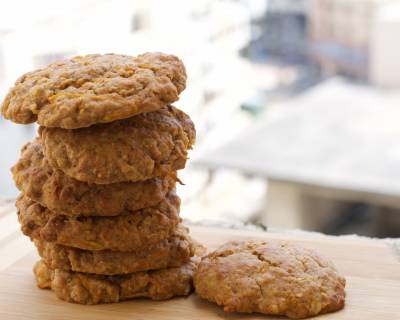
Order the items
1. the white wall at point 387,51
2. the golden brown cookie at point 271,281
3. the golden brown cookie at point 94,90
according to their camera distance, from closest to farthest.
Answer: the golden brown cookie at point 94,90 < the golden brown cookie at point 271,281 < the white wall at point 387,51

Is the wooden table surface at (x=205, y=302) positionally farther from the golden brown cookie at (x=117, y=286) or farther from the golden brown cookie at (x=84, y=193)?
the golden brown cookie at (x=84, y=193)

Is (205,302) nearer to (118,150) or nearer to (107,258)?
(107,258)

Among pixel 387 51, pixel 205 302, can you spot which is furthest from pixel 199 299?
pixel 387 51

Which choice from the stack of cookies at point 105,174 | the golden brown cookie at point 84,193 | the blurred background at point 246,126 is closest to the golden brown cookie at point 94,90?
the stack of cookies at point 105,174

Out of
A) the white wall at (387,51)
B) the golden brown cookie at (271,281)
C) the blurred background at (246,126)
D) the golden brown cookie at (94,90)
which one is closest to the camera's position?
the golden brown cookie at (94,90)

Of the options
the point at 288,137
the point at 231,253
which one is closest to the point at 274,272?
the point at 231,253

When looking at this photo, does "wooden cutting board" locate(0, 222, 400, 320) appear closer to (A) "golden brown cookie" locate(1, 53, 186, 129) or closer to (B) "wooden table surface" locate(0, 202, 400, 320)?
(B) "wooden table surface" locate(0, 202, 400, 320)

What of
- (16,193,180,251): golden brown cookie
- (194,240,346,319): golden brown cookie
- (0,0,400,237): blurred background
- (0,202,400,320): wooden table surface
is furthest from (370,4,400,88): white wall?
(16,193,180,251): golden brown cookie
